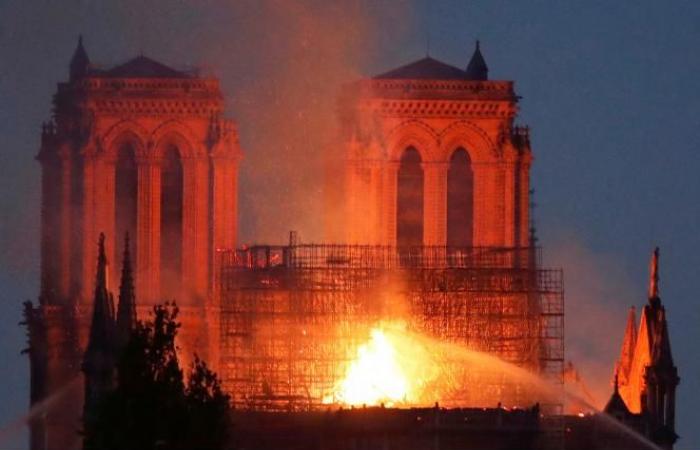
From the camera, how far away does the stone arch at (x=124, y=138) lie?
415 ft

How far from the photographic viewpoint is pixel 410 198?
415 feet

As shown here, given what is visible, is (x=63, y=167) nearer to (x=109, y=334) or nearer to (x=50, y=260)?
(x=50, y=260)

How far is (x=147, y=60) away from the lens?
128m

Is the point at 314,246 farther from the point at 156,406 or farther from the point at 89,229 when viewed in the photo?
the point at 156,406

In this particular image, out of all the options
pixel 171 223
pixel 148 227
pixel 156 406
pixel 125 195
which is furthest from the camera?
pixel 171 223

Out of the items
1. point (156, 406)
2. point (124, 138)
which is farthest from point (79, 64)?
point (156, 406)

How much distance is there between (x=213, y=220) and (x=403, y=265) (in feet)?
21.9

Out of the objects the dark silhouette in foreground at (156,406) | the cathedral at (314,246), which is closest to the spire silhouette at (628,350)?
the cathedral at (314,246)

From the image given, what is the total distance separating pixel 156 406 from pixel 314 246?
104 feet

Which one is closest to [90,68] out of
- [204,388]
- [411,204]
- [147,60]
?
[147,60]

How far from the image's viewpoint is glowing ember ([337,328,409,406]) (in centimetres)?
12138

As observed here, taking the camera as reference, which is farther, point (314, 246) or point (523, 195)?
point (523, 195)

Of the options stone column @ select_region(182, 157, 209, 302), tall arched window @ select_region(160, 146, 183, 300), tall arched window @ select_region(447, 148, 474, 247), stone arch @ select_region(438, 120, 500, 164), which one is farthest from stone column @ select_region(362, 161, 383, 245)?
tall arched window @ select_region(160, 146, 183, 300)

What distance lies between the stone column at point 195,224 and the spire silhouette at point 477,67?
894 centimetres
